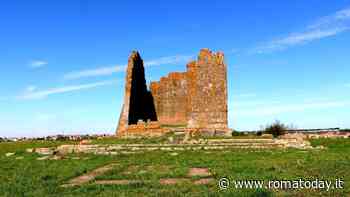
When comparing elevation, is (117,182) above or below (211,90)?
below

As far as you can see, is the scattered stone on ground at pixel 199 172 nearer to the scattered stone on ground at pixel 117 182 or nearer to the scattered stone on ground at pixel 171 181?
the scattered stone on ground at pixel 171 181

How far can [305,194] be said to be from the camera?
31.7 ft

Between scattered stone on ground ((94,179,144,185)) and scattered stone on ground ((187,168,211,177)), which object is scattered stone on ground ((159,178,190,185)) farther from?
scattered stone on ground ((187,168,211,177))

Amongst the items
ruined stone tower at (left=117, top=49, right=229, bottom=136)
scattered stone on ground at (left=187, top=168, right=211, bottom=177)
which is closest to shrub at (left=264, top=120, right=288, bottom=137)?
ruined stone tower at (left=117, top=49, right=229, bottom=136)

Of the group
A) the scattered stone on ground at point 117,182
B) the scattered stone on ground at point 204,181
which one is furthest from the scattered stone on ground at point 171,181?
the scattered stone on ground at point 117,182

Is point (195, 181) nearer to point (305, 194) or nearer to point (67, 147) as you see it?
point (305, 194)

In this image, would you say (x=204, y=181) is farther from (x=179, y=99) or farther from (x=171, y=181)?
(x=179, y=99)

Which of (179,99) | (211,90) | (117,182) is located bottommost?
(117,182)
